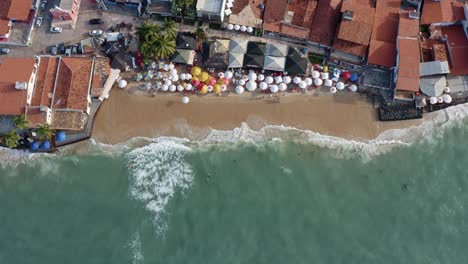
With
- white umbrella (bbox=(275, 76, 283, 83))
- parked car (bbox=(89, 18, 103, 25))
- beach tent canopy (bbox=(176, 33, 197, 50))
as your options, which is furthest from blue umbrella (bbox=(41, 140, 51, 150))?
white umbrella (bbox=(275, 76, 283, 83))

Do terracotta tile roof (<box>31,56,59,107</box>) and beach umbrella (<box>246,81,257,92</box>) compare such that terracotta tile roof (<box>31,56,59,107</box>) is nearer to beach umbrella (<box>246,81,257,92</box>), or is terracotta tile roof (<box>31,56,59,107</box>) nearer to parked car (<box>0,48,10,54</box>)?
parked car (<box>0,48,10,54</box>)

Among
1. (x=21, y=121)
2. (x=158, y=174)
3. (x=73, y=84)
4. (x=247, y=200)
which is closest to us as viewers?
(x=21, y=121)

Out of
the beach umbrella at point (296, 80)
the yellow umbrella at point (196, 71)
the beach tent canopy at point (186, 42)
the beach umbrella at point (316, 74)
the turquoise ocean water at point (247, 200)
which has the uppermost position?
the beach tent canopy at point (186, 42)

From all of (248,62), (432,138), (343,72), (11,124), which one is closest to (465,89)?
(432,138)

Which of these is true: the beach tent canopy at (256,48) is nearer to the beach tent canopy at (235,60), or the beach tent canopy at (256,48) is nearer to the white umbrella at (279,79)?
the beach tent canopy at (235,60)

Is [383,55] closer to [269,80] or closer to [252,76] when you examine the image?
[269,80]

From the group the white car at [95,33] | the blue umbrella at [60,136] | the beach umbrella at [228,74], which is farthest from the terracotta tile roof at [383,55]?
the blue umbrella at [60,136]

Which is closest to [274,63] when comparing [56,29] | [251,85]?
[251,85]
